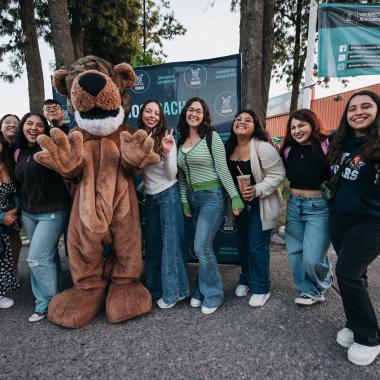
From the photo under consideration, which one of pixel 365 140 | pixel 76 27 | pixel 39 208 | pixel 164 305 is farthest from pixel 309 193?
pixel 76 27

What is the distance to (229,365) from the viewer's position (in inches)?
83.0

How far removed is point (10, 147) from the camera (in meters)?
3.12

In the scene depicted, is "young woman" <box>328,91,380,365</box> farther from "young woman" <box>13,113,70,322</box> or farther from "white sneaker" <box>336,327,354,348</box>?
"young woman" <box>13,113,70,322</box>

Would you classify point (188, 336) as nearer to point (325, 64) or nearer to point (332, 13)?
point (325, 64)

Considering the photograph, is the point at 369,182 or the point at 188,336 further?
the point at 188,336

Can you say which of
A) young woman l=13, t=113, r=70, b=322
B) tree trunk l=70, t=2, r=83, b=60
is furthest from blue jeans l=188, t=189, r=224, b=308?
tree trunk l=70, t=2, r=83, b=60

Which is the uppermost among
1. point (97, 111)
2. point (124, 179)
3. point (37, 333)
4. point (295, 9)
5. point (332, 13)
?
point (295, 9)

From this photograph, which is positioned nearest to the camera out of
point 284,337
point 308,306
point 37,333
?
point 284,337

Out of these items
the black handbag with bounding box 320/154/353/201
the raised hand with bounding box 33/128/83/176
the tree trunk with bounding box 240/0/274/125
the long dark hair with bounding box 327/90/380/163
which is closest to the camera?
the long dark hair with bounding box 327/90/380/163

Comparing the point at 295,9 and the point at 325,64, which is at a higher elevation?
the point at 295,9

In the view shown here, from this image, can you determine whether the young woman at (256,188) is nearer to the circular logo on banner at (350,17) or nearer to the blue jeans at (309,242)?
the blue jeans at (309,242)

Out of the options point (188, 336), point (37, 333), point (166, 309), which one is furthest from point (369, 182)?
point (37, 333)

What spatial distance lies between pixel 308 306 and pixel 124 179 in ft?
6.59

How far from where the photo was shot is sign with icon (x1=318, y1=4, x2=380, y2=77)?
172 inches
